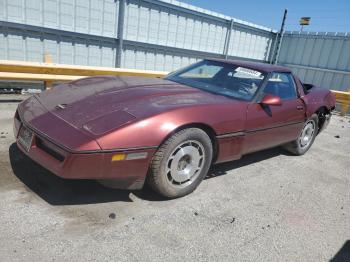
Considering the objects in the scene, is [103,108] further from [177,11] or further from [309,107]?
[177,11]

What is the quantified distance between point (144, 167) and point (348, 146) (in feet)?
16.9

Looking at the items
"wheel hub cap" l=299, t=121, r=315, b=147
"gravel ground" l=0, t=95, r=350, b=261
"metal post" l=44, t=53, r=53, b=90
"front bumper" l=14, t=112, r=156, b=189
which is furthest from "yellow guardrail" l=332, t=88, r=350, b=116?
"front bumper" l=14, t=112, r=156, b=189

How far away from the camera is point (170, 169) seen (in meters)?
3.00

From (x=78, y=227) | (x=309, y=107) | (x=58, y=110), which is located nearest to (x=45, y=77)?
(x=58, y=110)

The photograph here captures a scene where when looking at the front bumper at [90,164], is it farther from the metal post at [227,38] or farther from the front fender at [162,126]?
the metal post at [227,38]

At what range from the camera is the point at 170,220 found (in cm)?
277

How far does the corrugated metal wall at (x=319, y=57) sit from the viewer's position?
39.7 ft

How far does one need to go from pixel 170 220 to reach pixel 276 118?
2058mm

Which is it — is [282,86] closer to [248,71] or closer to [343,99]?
[248,71]

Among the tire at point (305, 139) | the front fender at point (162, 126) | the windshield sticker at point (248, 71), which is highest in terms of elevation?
the windshield sticker at point (248, 71)

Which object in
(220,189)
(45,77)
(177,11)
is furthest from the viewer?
(177,11)

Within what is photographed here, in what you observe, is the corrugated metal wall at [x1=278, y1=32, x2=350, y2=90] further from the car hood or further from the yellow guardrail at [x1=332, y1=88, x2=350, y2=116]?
the car hood

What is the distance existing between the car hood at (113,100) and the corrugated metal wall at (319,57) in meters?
10.4

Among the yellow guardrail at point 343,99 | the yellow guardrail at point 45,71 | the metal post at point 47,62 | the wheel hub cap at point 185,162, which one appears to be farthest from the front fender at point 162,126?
the yellow guardrail at point 343,99
